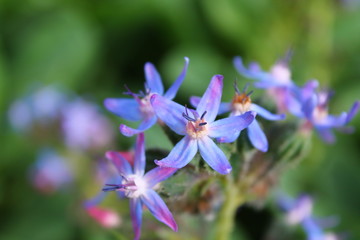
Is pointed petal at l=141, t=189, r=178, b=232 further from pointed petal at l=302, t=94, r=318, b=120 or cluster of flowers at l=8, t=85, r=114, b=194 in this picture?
cluster of flowers at l=8, t=85, r=114, b=194

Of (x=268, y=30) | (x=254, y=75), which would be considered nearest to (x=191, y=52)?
(x=268, y=30)

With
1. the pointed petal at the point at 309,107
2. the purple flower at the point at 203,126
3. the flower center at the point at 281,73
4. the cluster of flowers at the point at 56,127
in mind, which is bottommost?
the purple flower at the point at 203,126

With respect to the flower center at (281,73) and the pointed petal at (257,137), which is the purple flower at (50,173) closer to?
the flower center at (281,73)

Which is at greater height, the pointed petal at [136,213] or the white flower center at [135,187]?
the white flower center at [135,187]

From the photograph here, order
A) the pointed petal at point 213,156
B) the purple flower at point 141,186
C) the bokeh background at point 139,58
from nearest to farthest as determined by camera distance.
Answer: the pointed petal at point 213,156
the purple flower at point 141,186
the bokeh background at point 139,58

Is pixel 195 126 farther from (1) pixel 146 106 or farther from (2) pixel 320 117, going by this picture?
(2) pixel 320 117

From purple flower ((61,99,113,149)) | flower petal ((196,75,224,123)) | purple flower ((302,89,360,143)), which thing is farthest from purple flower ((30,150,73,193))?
flower petal ((196,75,224,123))

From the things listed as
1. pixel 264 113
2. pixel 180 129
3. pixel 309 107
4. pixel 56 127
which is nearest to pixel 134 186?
pixel 180 129

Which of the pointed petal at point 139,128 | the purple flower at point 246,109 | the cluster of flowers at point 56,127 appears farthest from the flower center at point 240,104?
the cluster of flowers at point 56,127
